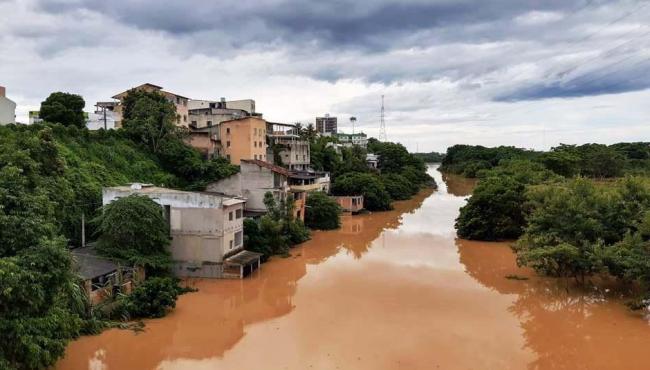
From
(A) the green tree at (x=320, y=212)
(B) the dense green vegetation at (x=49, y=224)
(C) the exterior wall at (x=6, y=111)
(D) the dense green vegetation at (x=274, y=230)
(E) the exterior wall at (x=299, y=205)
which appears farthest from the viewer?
(A) the green tree at (x=320, y=212)

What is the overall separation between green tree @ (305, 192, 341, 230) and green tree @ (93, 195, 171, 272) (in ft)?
57.6

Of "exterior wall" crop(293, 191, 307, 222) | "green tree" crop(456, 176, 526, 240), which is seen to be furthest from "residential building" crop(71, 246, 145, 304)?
"green tree" crop(456, 176, 526, 240)

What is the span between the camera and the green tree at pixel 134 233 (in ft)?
67.4

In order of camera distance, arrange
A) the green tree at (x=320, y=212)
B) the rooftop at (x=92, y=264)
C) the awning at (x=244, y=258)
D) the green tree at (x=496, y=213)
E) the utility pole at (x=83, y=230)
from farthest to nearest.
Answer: the green tree at (x=320, y=212) < the green tree at (x=496, y=213) < the awning at (x=244, y=258) < the utility pole at (x=83, y=230) < the rooftop at (x=92, y=264)

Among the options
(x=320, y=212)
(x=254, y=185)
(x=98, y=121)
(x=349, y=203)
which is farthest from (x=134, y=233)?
(x=349, y=203)

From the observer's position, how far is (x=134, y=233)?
2088cm

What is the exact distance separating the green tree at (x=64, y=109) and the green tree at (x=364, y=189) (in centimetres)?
2353

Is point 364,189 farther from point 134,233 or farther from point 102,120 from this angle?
point 134,233

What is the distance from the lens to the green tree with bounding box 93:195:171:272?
67.4 feet

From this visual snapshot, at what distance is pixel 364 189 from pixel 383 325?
3199 cm

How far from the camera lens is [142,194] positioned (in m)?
22.7

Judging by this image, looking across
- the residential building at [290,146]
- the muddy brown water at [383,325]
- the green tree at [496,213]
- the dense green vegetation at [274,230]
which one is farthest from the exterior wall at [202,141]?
the green tree at [496,213]

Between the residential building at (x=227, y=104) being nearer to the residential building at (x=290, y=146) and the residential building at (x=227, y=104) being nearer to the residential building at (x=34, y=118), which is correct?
the residential building at (x=290, y=146)

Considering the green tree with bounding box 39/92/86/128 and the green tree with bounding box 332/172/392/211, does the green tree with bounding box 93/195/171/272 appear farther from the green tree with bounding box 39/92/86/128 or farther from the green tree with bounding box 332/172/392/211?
the green tree with bounding box 332/172/392/211
